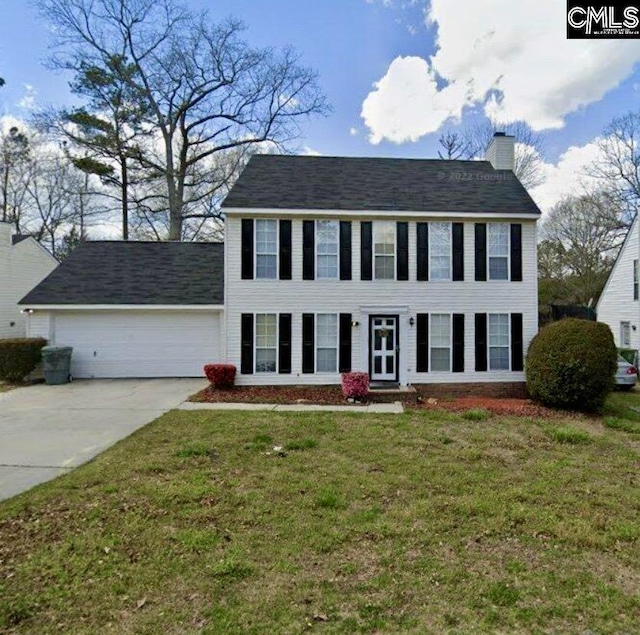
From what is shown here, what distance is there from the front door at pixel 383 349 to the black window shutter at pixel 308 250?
2.35 m

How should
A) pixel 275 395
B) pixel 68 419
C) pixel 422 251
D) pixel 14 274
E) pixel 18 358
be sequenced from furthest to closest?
1. pixel 14 274
2. pixel 18 358
3. pixel 422 251
4. pixel 275 395
5. pixel 68 419

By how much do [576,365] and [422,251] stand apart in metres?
5.13

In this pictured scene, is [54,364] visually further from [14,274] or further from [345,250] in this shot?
[345,250]

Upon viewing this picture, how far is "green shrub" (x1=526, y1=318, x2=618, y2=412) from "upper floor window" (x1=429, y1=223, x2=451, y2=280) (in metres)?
3.36

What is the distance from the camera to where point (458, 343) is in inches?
479

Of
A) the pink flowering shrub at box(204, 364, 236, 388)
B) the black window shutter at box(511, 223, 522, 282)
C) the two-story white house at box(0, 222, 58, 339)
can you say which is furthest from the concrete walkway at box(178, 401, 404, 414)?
the two-story white house at box(0, 222, 58, 339)

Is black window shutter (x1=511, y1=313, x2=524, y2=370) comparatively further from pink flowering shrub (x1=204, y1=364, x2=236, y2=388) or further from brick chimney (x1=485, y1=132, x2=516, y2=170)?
pink flowering shrub (x1=204, y1=364, x2=236, y2=388)

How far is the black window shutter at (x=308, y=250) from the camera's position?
12.1m

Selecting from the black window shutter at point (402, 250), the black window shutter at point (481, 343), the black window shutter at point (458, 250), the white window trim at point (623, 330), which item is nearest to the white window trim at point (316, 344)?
the black window shutter at point (402, 250)

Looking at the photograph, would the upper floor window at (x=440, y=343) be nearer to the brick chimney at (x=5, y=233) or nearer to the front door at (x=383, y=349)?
the front door at (x=383, y=349)

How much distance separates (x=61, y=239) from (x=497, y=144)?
2954 cm

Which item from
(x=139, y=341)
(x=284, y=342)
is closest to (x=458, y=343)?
(x=284, y=342)

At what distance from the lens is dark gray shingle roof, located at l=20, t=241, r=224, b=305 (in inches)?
530

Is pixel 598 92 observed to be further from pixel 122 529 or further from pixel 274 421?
pixel 122 529
